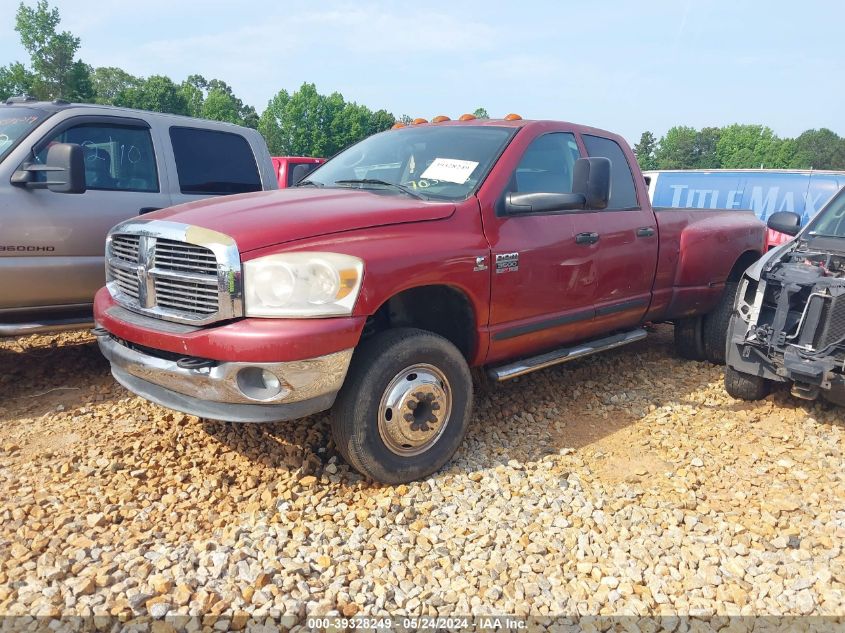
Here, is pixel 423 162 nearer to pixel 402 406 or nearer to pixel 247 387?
pixel 402 406

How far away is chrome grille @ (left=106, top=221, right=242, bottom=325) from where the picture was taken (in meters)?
2.74

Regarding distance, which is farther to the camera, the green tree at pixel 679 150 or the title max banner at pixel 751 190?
the green tree at pixel 679 150

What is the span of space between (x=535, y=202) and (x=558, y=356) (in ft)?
3.48

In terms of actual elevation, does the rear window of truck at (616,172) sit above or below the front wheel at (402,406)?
above

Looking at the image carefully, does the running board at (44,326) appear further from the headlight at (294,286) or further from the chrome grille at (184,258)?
the headlight at (294,286)

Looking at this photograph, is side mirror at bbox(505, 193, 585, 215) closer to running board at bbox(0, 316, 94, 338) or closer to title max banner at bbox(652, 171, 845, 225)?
running board at bbox(0, 316, 94, 338)

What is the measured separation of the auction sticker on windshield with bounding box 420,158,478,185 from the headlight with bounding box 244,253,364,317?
1.20m

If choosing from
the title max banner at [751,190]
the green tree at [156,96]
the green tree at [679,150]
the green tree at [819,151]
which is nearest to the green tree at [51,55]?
the green tree at [156,96]

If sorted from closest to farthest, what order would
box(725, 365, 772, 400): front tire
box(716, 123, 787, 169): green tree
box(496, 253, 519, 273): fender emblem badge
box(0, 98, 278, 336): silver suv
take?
box(496, 253, 519, 273): fender emblem badge < box(0, 98, 278, 336): silver suv < box(725, 365, 772, 400): front tire < box(716, 123, 787, 169): green tree

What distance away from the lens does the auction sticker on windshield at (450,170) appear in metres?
3.67

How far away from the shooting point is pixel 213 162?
5.21 meters

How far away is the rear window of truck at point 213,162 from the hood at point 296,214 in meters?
1.67

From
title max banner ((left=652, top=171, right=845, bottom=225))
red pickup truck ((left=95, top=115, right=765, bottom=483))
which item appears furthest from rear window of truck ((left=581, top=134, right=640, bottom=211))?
title max banner ((left=652, top=171, right=845, bottom=225))

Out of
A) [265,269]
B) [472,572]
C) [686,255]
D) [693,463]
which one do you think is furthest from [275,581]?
[686,255]
